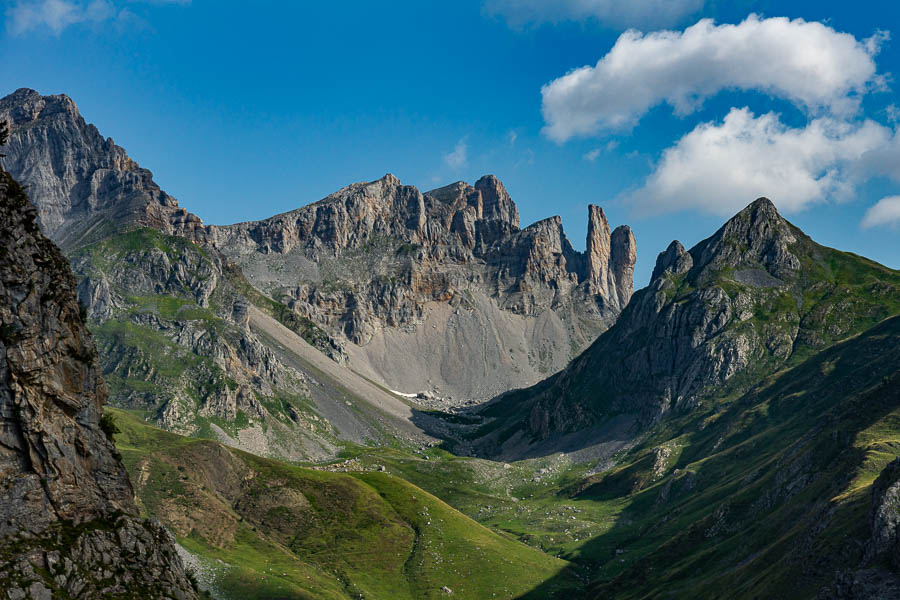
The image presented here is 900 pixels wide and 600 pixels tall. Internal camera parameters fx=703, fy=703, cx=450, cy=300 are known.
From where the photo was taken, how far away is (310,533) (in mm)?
144250

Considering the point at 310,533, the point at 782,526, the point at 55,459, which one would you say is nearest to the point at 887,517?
the point at 782,526

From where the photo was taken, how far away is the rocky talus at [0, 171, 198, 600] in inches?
1689

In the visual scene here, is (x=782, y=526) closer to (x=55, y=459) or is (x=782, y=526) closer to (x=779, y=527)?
(x=779, y=527)

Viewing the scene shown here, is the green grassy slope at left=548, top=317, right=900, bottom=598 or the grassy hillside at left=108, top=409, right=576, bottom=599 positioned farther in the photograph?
the grassy hillside at left=108, top=409, right=576, bottom=599

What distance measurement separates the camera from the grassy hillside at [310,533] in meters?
120

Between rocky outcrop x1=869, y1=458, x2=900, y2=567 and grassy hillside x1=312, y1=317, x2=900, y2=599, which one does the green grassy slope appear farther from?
rocky outcrop x1=869, y1=458, x2=900, y2=567

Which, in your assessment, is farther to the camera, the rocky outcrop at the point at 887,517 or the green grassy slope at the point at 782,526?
the green grassy slope at the point at 782,526

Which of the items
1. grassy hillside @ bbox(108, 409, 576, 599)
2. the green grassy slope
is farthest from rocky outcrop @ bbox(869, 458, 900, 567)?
grassy hillside @ bbox(108, 409, 576, 599)

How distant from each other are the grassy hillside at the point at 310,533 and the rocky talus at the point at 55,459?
63906 mm

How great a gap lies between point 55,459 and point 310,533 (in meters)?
105

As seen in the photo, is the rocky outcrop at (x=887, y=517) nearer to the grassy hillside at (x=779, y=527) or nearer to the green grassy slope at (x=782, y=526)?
the grassy hillside at (x=779, y=527)

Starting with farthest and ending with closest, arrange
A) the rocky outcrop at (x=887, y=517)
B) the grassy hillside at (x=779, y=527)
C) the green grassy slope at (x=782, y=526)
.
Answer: the green grassy slope at (x=782, y=526) < the grassy hillside at (x=779, y=527) < the rocky outcrop at (x=887, y=517)

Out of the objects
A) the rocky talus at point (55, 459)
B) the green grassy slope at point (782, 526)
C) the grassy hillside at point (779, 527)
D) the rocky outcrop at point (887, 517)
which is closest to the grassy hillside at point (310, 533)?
the grassy hillside at point (779, 527)

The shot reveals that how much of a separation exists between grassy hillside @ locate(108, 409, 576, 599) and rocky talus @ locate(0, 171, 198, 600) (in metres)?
63.9
